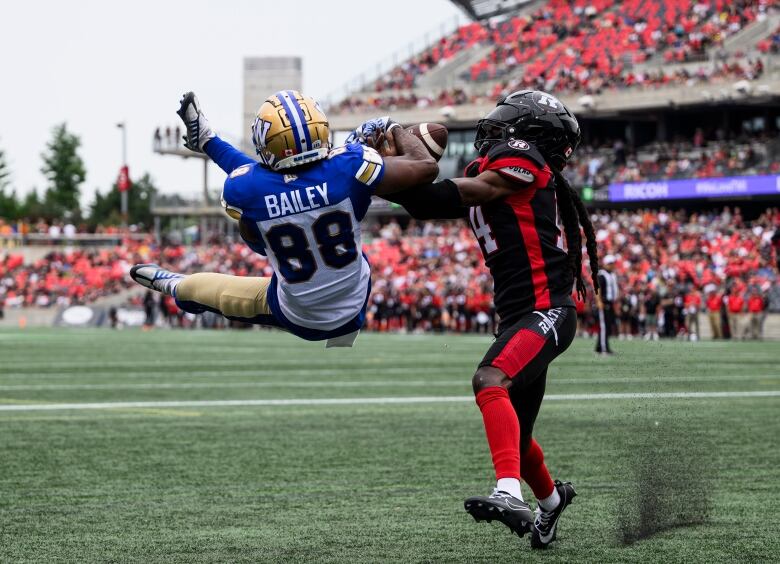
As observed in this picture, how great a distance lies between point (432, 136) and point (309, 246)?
28.6 inches

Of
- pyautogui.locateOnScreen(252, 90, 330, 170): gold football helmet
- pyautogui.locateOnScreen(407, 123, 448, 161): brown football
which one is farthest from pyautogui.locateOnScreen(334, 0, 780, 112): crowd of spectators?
pyautogui.locateOnScreen(252, 90, 330, 170): gold football helmet

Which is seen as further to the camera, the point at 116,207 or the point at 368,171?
the point at 116,207

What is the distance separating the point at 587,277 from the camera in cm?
2747

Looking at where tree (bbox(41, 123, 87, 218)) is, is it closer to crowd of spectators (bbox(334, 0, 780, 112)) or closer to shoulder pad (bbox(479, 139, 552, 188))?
crowd of spectators (bbox(334, 0, 780, 112))

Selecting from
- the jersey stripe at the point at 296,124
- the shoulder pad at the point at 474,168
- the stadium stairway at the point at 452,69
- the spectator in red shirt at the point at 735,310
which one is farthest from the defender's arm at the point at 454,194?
the stadium stairway at the point at 452,69

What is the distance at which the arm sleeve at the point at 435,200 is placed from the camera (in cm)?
484

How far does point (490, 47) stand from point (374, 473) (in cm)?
4169

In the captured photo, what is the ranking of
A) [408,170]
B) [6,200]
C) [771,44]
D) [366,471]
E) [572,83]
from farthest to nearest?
[6,200] < [572,83] < [771,44] < [366,471] < [408,170]

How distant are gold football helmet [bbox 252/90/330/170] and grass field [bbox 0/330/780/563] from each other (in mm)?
1568

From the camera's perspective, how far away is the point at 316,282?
5.11m

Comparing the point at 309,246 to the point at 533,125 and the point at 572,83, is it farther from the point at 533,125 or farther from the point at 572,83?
the point at 572,83

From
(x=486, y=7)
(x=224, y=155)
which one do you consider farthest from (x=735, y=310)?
(x=486, y=7)

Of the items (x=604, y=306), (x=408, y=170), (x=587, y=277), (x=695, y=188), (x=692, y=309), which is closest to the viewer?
(x=408, y=170)

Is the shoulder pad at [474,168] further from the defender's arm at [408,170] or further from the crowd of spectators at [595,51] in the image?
the crowd of spectators at [595,51]
